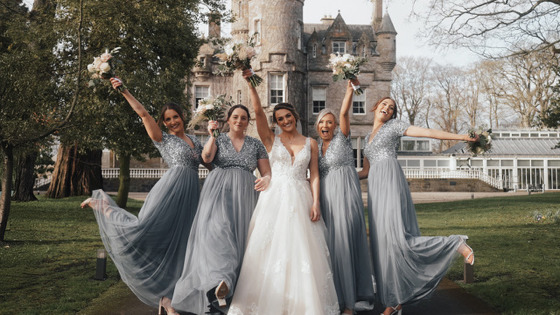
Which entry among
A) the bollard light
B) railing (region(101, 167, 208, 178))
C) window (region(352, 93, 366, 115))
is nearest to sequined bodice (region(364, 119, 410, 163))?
the bollard light

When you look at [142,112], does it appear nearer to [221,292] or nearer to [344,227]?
A: [221,292]

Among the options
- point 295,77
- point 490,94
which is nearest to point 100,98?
point 295,77

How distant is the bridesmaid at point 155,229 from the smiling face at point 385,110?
7.31ft

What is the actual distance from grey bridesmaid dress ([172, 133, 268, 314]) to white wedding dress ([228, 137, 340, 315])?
0.51ft

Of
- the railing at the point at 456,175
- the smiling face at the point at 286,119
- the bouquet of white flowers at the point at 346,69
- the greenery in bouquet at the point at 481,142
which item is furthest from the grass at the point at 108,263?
the railing at the point at 456,175

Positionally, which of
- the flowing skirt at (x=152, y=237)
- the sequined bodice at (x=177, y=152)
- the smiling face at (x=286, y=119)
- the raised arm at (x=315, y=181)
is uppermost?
the smiling face at (x=286, y=119)

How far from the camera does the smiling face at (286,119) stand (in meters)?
5.54

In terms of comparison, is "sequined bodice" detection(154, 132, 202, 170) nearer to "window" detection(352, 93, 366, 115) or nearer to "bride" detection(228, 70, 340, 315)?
"bride" detection(228, 70, 340, 315)

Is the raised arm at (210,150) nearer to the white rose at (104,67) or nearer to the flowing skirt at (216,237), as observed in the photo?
the flowing skirt at (216,237)

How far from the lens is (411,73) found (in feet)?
161

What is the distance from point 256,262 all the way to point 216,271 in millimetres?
434

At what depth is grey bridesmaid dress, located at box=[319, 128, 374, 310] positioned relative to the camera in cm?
521

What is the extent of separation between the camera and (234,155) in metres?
5.51

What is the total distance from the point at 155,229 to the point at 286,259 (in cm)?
148
